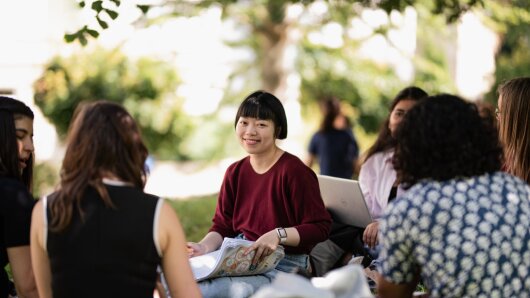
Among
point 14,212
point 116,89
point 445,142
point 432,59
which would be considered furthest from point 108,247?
point 432,59

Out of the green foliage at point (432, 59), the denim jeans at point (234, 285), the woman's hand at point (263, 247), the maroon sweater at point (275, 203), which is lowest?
the denim jeans at point (234, 285)

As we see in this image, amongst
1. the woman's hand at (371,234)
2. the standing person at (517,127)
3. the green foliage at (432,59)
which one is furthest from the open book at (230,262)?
the green foliage at (432,59)

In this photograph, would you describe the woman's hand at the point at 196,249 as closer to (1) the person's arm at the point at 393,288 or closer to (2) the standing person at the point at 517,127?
(1) the person's arm at the point at 393,288

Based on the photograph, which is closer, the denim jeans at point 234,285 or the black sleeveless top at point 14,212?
the black sleeveless top at point 14,212

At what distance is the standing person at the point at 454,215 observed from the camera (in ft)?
9.21

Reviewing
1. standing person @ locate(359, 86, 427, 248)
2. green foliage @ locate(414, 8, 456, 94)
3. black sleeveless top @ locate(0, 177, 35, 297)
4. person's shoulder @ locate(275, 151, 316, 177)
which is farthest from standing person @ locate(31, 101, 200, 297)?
green foliage @ locate(414, 8, 456, 94)

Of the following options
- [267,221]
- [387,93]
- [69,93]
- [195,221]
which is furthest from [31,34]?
[267,221]

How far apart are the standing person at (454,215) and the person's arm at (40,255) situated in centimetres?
123

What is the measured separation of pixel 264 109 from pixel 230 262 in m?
0.85

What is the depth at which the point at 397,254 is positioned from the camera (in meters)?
2.87

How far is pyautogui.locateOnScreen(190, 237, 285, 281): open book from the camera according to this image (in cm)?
379

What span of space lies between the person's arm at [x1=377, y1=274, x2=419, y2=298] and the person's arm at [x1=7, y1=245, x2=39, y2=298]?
4.60 feet

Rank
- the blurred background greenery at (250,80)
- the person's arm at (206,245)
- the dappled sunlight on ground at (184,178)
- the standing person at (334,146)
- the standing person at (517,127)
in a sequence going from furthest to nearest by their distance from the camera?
the dappled sunlight on ground at (184,178), the blurred background greenery at (250,80), the standing person at (334,146), the person's arm at (206,245), the standing person at (517,127)

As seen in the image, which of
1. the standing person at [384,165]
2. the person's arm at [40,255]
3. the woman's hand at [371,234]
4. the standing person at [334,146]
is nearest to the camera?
the person's arm at [40,255]
